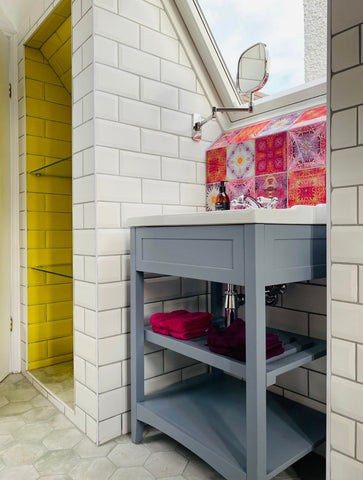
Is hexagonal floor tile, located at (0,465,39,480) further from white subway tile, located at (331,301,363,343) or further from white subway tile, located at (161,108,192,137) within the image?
white subway tile, located at (161,108,192,137)

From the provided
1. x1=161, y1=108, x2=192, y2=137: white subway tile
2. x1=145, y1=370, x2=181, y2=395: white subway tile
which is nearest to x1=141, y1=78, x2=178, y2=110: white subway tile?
x1=161, y1=108, x2=192, y2=137: white subway tile

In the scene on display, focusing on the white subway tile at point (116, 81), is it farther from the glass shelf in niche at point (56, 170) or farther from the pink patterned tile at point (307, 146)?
the pink patterned tile at point (307, 146)

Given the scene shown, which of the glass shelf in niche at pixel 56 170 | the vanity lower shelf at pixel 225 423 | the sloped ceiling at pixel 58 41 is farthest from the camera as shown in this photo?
the glass shelf in niche at pixel 56 170

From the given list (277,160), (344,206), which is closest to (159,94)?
(277,160)

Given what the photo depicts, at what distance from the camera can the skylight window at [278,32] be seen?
163 cm

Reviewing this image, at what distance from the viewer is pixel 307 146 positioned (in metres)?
1.47

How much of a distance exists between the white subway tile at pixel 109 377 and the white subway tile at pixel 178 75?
4.27ft

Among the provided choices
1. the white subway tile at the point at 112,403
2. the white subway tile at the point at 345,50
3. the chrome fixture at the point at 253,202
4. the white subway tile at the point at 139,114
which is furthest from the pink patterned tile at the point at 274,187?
the white subway tile at the point at 112,403

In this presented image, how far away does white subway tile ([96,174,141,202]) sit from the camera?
152 centimetres

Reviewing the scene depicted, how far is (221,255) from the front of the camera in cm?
112

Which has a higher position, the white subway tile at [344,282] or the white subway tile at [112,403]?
the white subway tile at [344,282]

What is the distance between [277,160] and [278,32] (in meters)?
0.64

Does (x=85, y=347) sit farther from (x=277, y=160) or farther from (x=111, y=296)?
(x=277, y=160)

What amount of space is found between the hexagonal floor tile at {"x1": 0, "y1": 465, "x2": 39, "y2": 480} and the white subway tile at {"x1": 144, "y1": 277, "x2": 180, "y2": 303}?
29.8 inches
